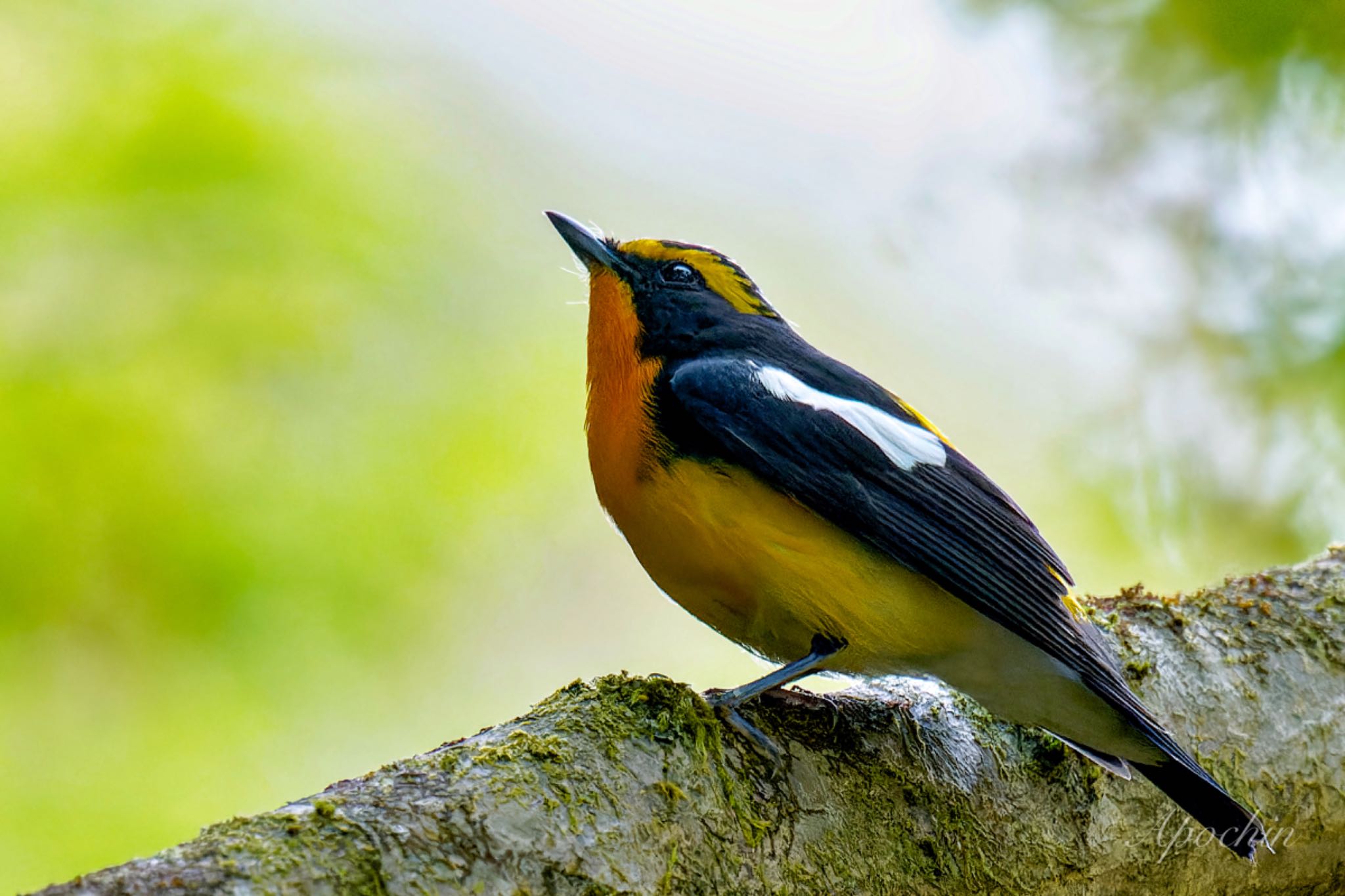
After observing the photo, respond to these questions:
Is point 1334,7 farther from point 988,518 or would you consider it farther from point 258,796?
point 258,796

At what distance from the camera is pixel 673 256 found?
14.0ft

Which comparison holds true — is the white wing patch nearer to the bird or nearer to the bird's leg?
the bird

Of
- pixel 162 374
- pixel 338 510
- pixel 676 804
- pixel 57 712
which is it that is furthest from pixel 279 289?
pixel 676 804

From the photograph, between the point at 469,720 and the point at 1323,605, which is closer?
the point at 1323,605

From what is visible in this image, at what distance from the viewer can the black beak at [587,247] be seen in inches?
167

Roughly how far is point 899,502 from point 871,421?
363mm

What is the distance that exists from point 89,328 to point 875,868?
4471mm

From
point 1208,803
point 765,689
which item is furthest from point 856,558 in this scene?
point 1208,803

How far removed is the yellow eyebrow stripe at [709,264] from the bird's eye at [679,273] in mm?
20

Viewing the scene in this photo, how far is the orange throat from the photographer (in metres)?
3.41
